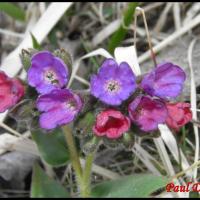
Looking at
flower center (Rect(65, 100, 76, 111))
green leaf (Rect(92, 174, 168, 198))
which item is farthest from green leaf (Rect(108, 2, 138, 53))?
flower center (Rect(65, 100, 76, 111))

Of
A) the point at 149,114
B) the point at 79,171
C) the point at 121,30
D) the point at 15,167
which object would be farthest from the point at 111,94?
the point at 121,30

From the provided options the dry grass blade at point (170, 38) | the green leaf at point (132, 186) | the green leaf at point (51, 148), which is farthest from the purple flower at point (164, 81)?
the dry grass blade at point (170, 38)

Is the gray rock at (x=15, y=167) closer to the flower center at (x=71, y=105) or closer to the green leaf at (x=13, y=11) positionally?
the flower center at (x=71, y=105)

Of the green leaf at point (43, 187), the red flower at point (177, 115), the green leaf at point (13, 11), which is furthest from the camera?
the green leaf at point (13, 11)

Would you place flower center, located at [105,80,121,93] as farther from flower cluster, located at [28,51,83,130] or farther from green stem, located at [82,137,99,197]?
green stem, located at [82,137,99,197]

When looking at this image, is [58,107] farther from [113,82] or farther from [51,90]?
[113,82]

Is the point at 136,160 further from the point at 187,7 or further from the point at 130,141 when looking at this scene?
the point at 187,7

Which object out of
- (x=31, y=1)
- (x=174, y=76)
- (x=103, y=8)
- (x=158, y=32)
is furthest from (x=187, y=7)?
(x=174, y=76)

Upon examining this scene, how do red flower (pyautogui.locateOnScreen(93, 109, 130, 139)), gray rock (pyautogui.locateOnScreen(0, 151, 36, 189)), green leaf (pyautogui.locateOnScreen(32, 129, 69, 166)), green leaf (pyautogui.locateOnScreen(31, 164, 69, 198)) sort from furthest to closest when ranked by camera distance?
1. gray rock (pyautogui.locateOnScreen(0, 151, 36, 189))
2. green leaf (pyautogui.locateOnScreen(32, 129, 69, 166))
3. green leaf (pyautogui.locateOnScreen(31, 164, 69, 198))
4. red flower (pyautogui.locateOnScreen(93, 109, 130, 139))
